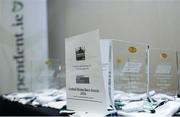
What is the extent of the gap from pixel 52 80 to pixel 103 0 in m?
0.90

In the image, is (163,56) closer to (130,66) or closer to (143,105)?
(130,66)

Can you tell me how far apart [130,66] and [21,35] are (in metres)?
1.95

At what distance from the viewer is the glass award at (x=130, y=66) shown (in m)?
1.31

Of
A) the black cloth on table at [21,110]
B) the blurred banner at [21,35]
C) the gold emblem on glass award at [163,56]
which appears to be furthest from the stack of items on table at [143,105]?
the blurred banner at [21,35]

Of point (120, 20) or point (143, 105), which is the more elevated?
point (120, 20)

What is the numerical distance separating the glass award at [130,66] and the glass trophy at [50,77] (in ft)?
2.39

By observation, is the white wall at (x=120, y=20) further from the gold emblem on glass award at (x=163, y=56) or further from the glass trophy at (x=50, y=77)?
the gold emblem on glass award at (x=163, y=56)

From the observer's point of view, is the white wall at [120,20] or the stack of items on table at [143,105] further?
the white wall at [120,20]

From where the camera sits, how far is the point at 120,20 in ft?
7.63

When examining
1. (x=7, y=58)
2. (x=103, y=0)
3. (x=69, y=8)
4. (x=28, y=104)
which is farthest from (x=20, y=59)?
(x=28, y=104)

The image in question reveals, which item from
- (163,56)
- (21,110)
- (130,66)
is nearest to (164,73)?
(163,56)

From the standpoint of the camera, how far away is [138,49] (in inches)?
51.4

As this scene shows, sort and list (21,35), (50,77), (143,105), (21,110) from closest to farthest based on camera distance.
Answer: (143,105), (21,110), (50,77), (21,35)

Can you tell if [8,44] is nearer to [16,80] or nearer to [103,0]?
[16,80]
